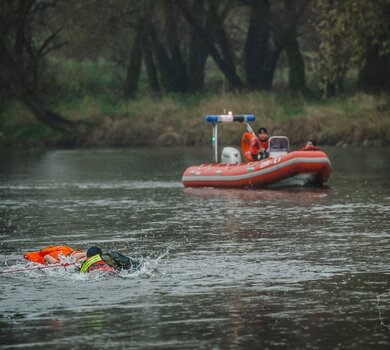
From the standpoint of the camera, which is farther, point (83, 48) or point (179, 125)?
point (83, 48)

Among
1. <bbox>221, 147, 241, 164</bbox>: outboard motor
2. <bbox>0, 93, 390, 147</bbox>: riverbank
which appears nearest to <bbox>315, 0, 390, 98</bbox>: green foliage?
<bbox>0, 93, 390, 147</bbox>: riverbank

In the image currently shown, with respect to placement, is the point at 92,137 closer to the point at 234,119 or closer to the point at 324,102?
the point at 324,102

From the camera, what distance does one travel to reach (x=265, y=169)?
117 feet

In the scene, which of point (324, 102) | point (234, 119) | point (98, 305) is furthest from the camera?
point (324, 102)

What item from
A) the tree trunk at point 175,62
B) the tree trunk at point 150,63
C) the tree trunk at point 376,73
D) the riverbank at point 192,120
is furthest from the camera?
the tree trunk at point 150,63

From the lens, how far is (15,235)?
84.0ft

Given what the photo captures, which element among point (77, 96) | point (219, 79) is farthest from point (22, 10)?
point (219, 79)

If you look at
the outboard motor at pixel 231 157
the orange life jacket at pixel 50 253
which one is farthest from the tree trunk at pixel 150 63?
the orange life jacket at pixel 50 253

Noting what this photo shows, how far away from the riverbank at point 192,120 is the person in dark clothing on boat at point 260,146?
60.0 ft

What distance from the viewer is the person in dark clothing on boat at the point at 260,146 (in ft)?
119

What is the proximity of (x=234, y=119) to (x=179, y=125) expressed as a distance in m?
25.4

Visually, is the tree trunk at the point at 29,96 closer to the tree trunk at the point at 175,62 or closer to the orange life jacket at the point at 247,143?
the tree trunk at the point at 175,62

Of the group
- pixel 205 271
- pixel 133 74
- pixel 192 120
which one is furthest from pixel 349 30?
pixel 205 271

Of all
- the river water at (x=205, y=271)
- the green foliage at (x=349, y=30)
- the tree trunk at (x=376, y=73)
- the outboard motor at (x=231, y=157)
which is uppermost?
the green foliage at (x=349, y=30)
